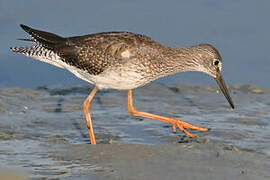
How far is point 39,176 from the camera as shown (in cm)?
586

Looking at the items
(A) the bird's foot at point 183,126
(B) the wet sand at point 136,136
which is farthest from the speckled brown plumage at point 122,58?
(B) the wet sand at point 136,136

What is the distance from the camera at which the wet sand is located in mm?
6258

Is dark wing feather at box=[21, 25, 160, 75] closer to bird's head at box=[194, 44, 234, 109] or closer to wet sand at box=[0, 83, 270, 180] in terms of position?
bird's head at box=[194, 44, 234, 109]

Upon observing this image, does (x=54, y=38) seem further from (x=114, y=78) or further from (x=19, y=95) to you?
(x=19, y=95)

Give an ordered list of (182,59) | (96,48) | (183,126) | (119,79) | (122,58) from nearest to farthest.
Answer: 1. (119,79)
2. (122,58)
3. (96,48)
4. (182,59)
5. (183,126)

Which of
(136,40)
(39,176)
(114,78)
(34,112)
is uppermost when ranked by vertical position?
(136,40)

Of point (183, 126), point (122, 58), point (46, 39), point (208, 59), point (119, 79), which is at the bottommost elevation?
point (183, 126)

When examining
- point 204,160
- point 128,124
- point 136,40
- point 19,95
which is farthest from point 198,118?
point 19,95

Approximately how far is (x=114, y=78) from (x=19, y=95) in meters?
3.80

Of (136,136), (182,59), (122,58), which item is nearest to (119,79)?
(122,58)

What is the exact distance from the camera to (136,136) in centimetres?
862

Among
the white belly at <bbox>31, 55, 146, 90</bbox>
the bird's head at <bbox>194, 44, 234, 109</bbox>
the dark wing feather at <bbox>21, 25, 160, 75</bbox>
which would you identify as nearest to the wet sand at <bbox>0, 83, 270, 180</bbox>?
the white belly at <bbox>31, 55, 146, 90</bbox>

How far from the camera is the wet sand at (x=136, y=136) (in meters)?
6.26

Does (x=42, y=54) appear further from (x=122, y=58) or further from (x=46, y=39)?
(x=122, y=58)
